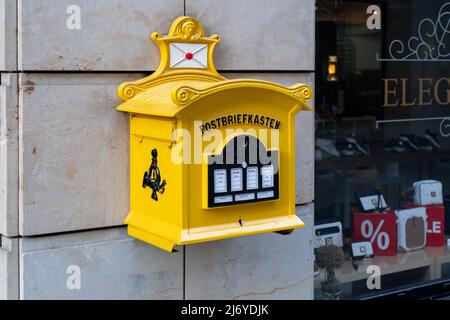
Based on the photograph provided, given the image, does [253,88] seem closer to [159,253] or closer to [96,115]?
[96,115]

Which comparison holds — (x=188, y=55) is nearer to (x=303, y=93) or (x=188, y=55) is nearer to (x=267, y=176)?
(x=303, y=93)

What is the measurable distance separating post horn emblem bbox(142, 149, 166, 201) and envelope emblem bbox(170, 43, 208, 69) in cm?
60

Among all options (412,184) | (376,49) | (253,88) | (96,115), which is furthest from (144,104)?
(412,184)

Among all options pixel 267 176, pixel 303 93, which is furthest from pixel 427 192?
pixel 267 176

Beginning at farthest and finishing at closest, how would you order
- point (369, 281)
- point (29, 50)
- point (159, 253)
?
point (369, 281)
point (159, 253)
point (29, 50)

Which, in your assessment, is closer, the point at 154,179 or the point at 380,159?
the point at 154,179

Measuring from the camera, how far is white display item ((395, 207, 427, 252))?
666cm

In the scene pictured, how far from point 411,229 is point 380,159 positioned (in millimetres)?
649

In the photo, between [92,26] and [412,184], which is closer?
[92,26]

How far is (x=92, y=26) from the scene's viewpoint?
4141mm

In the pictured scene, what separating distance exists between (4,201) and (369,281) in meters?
3.24

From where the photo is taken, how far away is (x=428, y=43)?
21.5 ft

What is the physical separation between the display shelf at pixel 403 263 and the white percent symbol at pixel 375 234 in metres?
0.11

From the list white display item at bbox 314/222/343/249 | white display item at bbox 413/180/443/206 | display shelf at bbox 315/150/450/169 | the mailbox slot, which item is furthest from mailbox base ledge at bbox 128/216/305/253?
white display item at bbox 413/180/443/206
